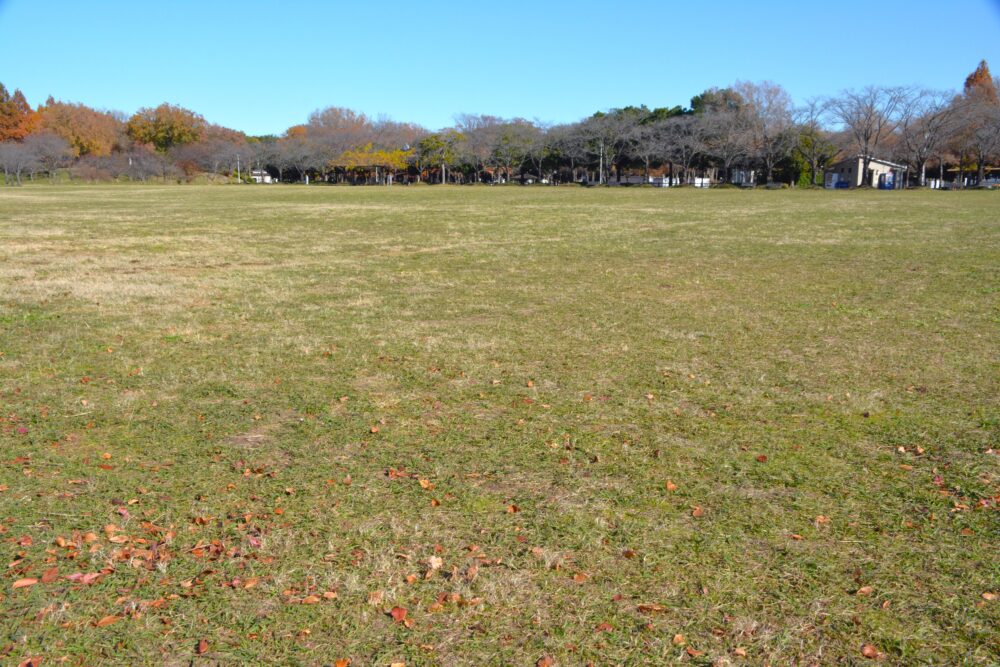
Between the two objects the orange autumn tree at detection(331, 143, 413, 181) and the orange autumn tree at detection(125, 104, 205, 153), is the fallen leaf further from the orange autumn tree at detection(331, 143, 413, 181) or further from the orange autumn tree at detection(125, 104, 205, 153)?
the orange autumn tree at detection(125, 104, 205, 153)

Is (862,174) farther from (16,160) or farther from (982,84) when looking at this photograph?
(16,160)

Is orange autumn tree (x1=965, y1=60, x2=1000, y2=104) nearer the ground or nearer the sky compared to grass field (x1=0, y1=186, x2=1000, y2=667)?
nearer the sky

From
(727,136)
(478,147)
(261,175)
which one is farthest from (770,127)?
(261,175)

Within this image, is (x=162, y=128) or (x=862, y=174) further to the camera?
(x=162, y=128)

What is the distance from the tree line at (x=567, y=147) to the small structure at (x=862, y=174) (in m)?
1.53

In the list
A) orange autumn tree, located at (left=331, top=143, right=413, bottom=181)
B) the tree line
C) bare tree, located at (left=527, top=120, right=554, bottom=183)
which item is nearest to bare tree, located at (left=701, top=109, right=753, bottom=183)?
the tree line

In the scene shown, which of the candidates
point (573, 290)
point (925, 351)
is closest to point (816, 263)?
point (573, 290)

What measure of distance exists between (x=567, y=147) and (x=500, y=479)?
94852 mm

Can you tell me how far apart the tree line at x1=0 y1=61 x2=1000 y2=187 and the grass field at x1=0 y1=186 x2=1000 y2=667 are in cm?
7882

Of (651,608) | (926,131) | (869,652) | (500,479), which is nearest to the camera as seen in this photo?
(869,652)

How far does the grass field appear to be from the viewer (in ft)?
11.7

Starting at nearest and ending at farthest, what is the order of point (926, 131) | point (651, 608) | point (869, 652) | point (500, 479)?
point (869, 652) → point (651, 608) → point (500, 479) → point (926, 131)

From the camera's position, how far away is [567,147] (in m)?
96.1

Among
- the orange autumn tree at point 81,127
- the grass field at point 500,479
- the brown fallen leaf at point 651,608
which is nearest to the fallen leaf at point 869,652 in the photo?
the grass field at point 500,479
